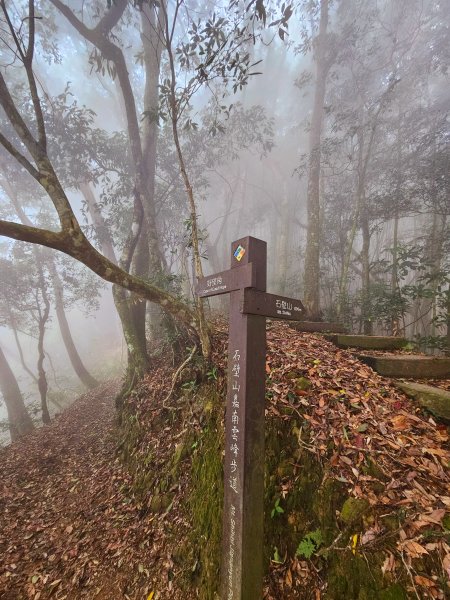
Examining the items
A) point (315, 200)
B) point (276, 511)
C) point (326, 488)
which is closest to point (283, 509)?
point (276, 511)

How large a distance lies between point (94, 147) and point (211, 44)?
288 inches

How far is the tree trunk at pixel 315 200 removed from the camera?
8575 mm

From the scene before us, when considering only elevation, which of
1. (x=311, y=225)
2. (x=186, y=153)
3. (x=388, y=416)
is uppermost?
(x=186, y=153)

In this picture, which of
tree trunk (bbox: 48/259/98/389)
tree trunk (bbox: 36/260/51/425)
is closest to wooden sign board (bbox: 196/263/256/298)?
tree trunk (bbox: 36/260/51/425)

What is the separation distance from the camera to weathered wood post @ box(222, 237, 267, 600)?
2.23m

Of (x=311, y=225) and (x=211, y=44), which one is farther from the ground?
(x=211, y=44)

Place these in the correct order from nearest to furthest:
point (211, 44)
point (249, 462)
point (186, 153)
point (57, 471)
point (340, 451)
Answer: point (249, 462) → point (340, 451) → point (211, 44) → point (57, 471) → point (186, 153)

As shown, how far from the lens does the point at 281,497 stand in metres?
2.82

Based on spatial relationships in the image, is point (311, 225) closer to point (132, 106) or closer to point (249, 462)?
point (132, 106)

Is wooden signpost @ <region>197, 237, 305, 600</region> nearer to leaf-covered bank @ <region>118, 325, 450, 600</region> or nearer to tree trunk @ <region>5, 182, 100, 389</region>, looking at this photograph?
leaf-covered bank @ <region>118, 325, 450, 600</region>

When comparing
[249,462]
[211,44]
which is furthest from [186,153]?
[249,462]

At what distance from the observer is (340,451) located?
9.29 feet

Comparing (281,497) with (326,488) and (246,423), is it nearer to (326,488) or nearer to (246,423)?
(326,488)

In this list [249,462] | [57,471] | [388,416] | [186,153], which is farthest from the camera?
[186,153]
